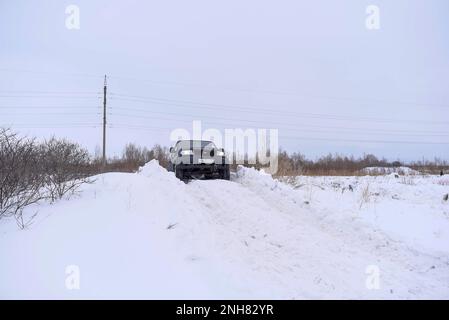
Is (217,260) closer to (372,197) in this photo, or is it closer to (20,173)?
(20,173)

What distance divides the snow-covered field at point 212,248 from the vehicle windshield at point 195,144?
2.53 m

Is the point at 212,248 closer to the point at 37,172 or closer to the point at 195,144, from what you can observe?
the point at 37,172

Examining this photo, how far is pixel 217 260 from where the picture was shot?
6133mm

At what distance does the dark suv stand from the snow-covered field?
5.16 feet

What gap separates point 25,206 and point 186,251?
4674mm

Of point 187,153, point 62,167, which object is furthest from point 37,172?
point 187,153

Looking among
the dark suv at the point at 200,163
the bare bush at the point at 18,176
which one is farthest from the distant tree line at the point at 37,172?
the dark suv at the point at 200,163

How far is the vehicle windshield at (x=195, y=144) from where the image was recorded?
13.4m

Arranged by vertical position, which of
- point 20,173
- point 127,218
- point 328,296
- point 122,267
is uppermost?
point 20,173

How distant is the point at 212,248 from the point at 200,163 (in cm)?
626

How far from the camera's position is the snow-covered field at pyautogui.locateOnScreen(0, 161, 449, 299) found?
524cm

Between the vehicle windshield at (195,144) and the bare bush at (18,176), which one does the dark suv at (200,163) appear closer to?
the vehicle windshield at (195,144)

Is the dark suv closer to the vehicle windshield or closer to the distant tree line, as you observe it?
the vehicle windshield
